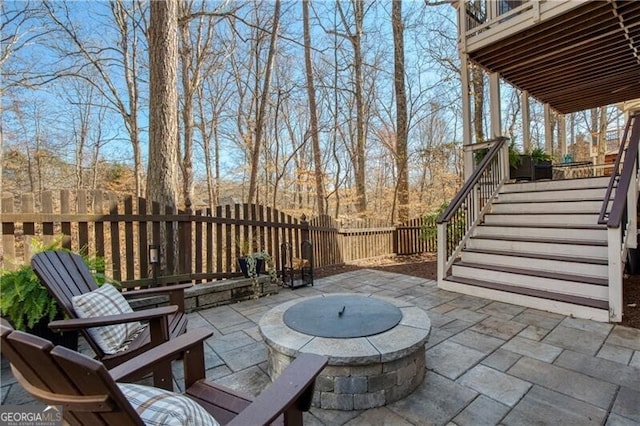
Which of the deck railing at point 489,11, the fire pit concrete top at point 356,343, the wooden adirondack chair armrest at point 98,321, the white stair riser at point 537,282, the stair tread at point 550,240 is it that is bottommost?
the white stair riser at point 537,282

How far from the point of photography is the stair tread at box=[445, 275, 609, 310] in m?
3.25

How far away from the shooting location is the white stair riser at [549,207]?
4527mm

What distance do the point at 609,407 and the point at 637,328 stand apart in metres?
1.72

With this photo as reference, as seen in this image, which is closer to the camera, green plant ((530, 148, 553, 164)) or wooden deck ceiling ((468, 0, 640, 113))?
wooden deck ceiling ((468, 0, 640, 113))

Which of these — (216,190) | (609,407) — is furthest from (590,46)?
(216,190)

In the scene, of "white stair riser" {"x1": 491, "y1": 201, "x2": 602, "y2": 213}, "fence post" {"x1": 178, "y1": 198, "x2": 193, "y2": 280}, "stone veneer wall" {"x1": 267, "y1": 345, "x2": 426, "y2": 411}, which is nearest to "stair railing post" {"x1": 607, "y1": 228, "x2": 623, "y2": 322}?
"white stair riser" {"x1": 491, "y1": 201, "x2": 602, "y2": 213}

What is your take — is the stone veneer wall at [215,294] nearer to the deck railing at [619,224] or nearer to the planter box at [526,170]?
the deck railing at [619,224]

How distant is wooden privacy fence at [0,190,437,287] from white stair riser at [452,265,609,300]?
273 cm

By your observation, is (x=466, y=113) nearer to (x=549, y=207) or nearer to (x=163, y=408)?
(x=549, y=207)

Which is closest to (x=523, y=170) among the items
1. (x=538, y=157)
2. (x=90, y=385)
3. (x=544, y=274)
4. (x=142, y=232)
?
(x=538, y=157)

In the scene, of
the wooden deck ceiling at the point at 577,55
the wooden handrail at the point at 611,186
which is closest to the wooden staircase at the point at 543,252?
the wooden handrail at the point at 611,186

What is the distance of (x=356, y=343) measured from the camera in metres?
2.01

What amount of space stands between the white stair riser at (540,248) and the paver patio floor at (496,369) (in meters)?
1.09

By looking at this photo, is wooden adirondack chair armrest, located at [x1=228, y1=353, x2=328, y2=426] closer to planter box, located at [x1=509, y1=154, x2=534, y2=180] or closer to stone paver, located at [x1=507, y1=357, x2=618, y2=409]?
stone paver, located at [x1=507, y1=357, x2=618, y2=409]
